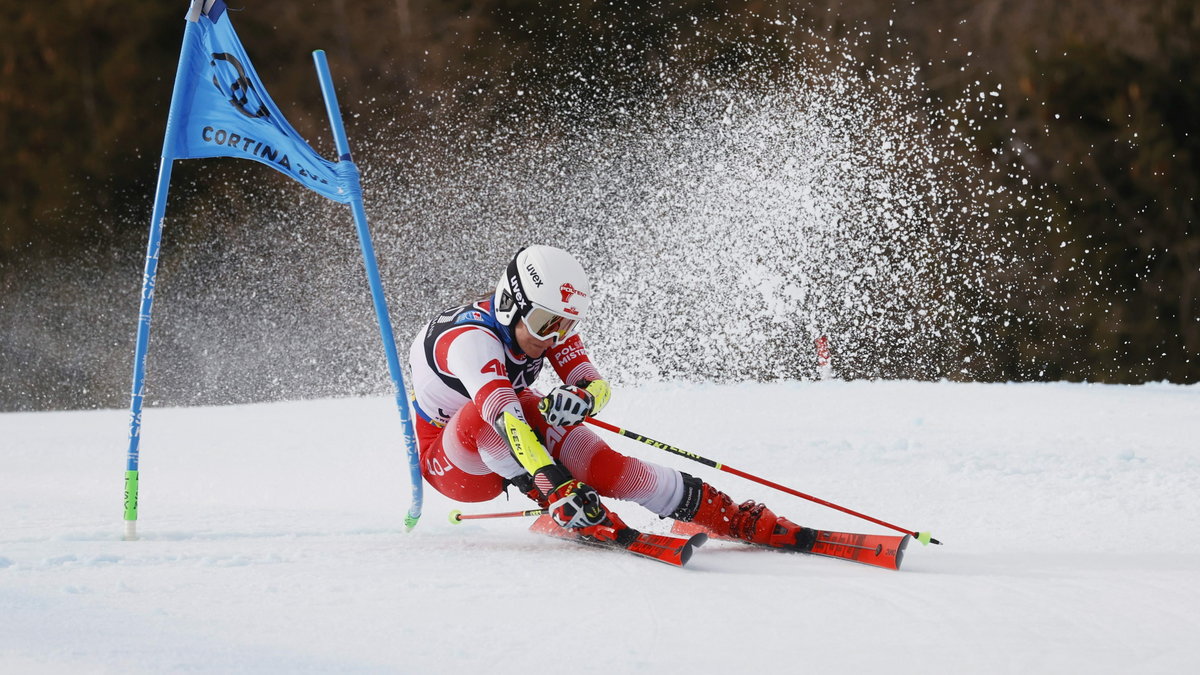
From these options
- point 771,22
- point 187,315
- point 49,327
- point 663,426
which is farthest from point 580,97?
point 663,426

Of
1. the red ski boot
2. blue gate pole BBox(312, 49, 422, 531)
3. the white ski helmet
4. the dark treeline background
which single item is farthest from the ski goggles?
the dark treeline background

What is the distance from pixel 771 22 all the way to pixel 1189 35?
5242 mm

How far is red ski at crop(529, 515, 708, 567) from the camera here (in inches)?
119

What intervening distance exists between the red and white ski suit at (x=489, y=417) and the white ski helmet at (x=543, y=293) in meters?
0.10

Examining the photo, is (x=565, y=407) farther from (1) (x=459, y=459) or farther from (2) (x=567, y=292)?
(1) (x=459, y=459)

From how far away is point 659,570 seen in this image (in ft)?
9.73

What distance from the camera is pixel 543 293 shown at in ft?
11.1

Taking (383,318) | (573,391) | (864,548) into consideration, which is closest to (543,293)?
(573,391)

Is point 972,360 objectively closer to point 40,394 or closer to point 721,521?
point 721,521

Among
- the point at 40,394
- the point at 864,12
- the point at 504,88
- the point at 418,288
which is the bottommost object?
the point at 40,394

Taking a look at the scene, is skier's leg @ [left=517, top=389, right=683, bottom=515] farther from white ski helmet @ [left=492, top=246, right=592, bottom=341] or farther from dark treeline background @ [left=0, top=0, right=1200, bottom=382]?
dark treeline background @ [left=0, top=0, right=1200, bottom=382]

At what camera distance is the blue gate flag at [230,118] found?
12.3ft

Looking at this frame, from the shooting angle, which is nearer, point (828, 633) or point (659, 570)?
point (828, 633)

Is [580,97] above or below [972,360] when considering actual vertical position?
above
